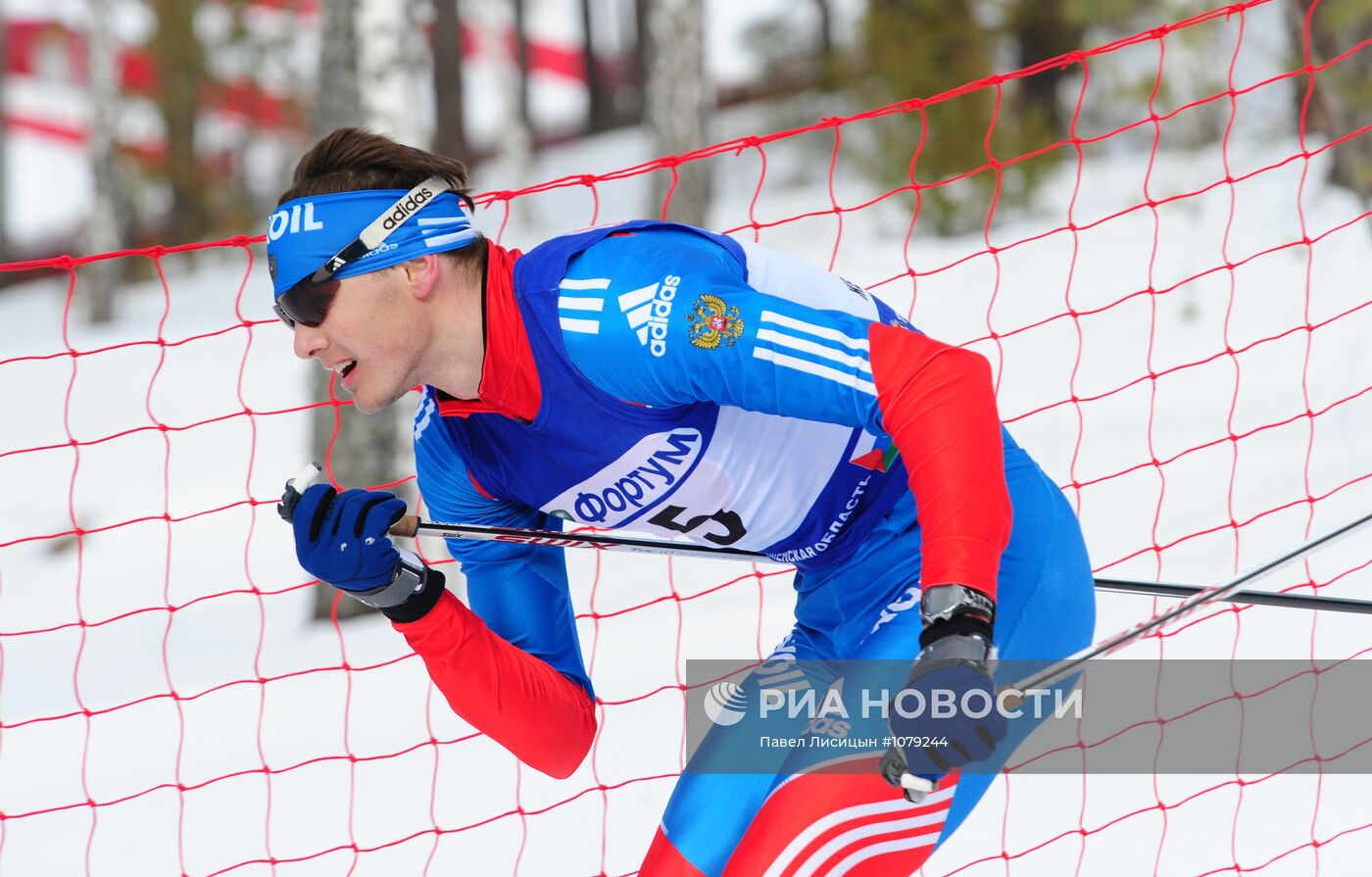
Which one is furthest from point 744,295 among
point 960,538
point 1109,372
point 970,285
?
point 970,285

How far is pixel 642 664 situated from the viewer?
4.50 metres

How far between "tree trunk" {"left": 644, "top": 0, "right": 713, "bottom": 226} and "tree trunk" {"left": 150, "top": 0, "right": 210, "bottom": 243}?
8.63 metres

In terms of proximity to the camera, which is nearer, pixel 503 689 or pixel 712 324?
pixel 712 324

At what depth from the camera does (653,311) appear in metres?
1.93

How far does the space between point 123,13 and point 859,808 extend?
18.7m

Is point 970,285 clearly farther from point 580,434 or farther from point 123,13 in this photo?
point 123,13

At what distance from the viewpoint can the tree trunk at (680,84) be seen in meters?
10.1

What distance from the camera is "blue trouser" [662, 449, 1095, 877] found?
7.23 feet

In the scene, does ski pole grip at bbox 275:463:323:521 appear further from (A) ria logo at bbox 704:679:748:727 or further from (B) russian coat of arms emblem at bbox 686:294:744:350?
(A) ria logo at bbox 704:679:748:727

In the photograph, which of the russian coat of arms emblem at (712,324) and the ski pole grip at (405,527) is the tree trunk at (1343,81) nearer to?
the russian coat of arms emblem at (712,324)

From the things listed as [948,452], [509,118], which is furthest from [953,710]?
[509,118]

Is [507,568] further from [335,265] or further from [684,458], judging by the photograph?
[335,265]

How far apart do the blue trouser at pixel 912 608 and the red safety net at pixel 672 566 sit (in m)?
0.85

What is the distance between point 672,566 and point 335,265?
3877mm
